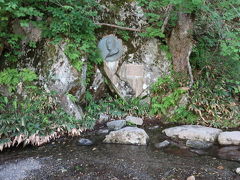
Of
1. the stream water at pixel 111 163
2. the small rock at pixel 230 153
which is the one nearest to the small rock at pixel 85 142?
the stream water at pixel 111 163

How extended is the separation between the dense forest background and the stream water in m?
0.64

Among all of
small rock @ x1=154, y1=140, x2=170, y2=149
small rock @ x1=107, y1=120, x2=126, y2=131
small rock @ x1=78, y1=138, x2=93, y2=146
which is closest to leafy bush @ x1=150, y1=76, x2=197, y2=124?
small rock @ x1=107, y1=120, x2=126, y2=131

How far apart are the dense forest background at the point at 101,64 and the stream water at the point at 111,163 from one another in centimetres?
64

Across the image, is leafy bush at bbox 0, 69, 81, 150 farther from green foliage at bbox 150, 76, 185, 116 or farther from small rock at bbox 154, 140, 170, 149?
green foliage at bbox 150, 76, 185, 116

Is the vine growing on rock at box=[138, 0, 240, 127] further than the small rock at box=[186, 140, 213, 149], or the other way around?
the vine growing on rock at box=[138, 0, 240, 127]

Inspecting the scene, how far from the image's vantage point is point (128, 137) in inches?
225

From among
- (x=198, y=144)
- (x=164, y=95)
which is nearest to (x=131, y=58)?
(x=164, y=95)

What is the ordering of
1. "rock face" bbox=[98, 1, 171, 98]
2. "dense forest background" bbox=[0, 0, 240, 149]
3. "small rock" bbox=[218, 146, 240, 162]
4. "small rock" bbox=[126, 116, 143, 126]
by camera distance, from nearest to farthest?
"small rock" bbox=[218, 146, 240, 162] < "dense forest background" bbox=[0, 0, 240, 149] < "small rock" bbox=[126, 116, 143, 126] < "rock face" bbox=[98, 1, 171, 98]

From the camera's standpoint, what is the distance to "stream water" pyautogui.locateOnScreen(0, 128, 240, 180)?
417cm

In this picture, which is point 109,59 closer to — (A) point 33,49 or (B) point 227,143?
(A) point 33,49

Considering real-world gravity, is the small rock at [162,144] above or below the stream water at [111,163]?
above

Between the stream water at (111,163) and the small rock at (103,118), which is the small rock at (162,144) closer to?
the stream water at (111,163)

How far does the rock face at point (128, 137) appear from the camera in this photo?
570 centimetres

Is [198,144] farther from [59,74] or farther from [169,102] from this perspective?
[59,74]
